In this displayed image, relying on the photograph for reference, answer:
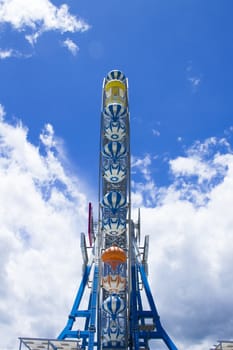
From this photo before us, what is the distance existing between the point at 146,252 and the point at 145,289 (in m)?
3.88

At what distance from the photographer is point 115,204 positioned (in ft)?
116

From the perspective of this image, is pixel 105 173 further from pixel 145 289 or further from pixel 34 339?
pixel 34 339

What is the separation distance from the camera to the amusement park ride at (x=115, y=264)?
32.5m

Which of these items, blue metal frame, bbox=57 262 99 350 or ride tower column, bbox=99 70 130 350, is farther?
blue metal frame, bbox=57 262 99 350

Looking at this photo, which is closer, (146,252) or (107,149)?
(107,149)

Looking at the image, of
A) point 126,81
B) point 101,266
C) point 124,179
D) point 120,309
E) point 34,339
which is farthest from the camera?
point 126,81

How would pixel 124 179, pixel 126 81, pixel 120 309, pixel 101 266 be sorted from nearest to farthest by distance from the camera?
pixel 120 309 → pixel 101 266 → pixel 124 179 → pixel 126 81

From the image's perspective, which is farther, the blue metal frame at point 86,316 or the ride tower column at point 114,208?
the blue metal frame at point 86,316

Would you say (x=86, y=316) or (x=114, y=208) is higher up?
(x=114, y=208)

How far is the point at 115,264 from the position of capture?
32.8 m

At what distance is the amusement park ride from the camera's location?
3247 centimetres

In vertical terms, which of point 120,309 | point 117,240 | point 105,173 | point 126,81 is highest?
point 126,81

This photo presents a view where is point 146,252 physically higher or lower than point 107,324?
higher

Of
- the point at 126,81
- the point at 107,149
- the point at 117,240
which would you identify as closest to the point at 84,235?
the point at 117,240
